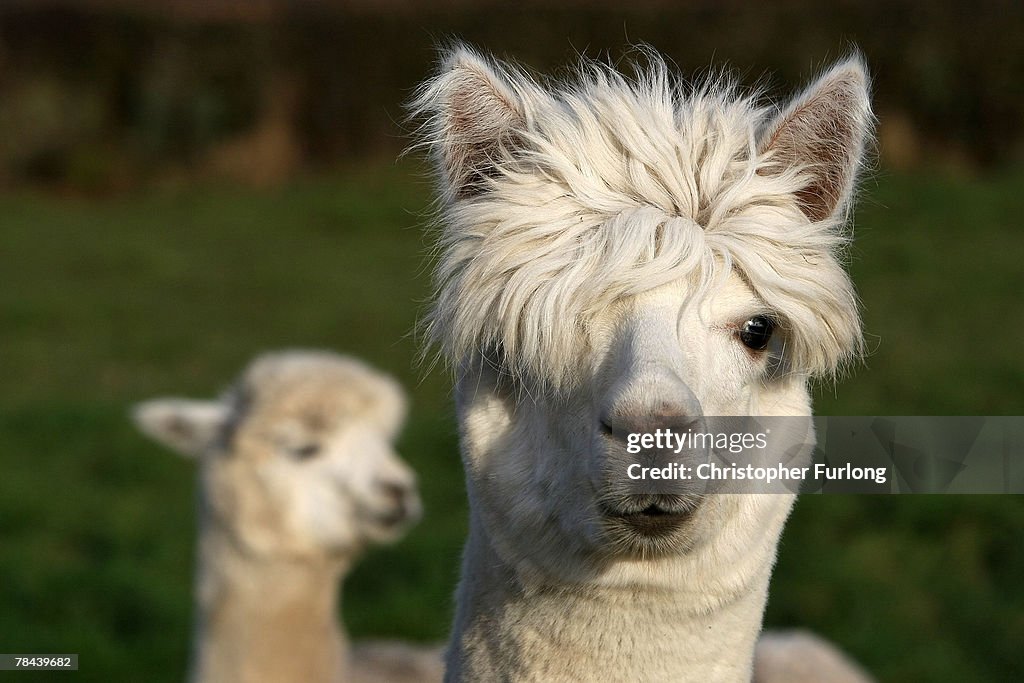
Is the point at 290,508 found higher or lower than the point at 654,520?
higher

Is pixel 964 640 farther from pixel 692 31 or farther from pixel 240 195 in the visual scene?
pixel 240 195

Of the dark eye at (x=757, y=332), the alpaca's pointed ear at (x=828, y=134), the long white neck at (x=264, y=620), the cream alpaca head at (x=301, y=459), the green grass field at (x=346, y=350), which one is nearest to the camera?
the dark eye at (x=757, y=332)

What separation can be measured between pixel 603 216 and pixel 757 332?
13.5 inches

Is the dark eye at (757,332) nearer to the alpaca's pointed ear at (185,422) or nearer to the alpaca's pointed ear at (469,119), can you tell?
the alpaca's pointed ear at (469,119)

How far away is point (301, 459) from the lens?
14.4 feet

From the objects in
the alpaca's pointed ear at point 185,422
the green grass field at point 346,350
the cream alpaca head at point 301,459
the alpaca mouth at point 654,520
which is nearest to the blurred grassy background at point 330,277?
the green grass field at point 346,350

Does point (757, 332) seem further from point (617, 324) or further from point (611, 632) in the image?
point (611, 632)

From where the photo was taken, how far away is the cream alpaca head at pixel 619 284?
2076 mm

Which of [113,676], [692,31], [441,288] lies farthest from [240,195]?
[441,288]

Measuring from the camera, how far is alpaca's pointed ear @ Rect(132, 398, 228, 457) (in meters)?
4.61

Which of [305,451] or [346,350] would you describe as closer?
[305,451]

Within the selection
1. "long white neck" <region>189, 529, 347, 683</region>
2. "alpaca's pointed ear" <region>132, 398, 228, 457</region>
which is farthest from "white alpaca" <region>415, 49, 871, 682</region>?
"alpaca's pointed ear" <region>132, 398, 228, 457</region>

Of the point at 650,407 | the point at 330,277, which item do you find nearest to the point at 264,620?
the point at 650,407

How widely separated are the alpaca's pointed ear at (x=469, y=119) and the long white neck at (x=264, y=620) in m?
2.18
